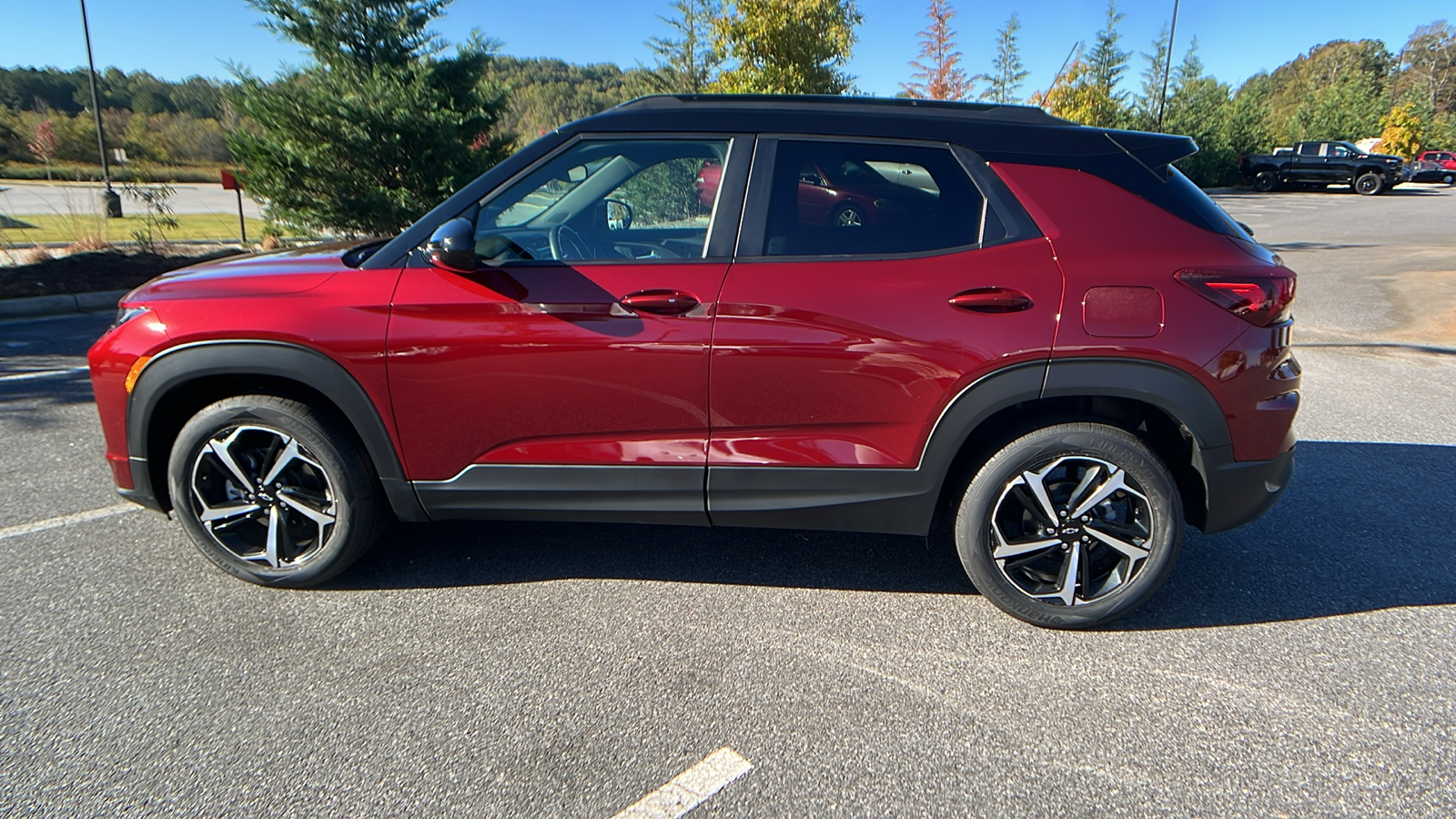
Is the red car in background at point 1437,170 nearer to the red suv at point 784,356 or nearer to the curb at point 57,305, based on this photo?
the red suv at point 784,356

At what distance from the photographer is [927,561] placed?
11.9ft

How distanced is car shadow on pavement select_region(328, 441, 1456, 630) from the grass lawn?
11.0m

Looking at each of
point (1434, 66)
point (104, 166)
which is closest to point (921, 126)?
point (104, 166)

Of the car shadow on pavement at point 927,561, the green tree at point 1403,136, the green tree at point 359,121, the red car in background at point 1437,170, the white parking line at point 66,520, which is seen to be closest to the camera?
the car shadow on pavement at point 927,561

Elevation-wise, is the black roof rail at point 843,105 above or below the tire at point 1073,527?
above

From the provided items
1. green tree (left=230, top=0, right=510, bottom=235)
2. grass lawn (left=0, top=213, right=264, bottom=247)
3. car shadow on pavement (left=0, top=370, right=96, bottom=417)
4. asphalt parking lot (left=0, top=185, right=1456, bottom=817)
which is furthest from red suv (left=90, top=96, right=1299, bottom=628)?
grass lawn (left=0, top=213, right=264, bottom=247)

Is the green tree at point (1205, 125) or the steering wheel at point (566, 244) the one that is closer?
the steering wheel at point (566, 244)

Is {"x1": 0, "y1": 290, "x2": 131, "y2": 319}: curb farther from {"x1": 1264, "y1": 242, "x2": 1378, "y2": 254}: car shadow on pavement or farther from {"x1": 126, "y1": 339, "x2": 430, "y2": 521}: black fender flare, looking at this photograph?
{"x1": 1264, "y1": 242, "x2": 1378, "y2": 254}: car shadow on pavement

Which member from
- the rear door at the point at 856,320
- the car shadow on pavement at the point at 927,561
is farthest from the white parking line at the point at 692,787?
the car shadow on pavement at the point at 927,561

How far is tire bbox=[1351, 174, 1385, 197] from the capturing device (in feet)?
106

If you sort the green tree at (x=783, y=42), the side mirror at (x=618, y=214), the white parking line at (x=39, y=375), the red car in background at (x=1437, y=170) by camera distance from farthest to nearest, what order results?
the red car in background at (x=1437, y=170) < the green tree at (x=783, y=42) < the white parking line at (x=39, y=375) < the side mirror at (x=618, y=214)

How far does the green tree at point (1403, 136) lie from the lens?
147 ft

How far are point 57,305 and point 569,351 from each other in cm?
870

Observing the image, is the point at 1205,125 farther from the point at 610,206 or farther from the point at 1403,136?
the point at 610,206
